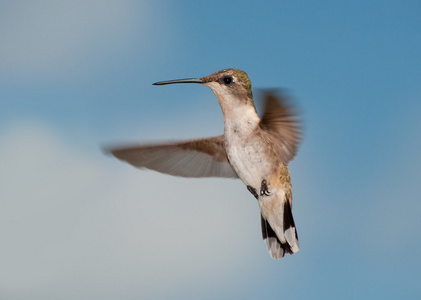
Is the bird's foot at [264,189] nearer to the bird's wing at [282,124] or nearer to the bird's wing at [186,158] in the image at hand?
the bird's wing at [282,124]

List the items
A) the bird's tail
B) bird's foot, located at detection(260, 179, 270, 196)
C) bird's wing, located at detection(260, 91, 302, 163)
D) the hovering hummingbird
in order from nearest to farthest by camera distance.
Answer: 1. bird's wing, located at detection(260, 91, 302, 163)
2. the hovering hummingbird
3. bird's foot, located at detection(260, 179, 270, 196)
4. the bird's tail

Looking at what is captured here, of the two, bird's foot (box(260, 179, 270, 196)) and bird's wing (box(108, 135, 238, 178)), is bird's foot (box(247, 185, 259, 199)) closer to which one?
bird's foot (box(260, 179, 270, 196))

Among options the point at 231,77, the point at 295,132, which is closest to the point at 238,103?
the point at 231,77

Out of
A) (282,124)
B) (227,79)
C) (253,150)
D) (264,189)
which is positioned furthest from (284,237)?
(227,79)

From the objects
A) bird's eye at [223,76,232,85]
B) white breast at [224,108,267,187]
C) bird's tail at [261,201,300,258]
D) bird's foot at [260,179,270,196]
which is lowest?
bird's tail at [261,201,300,258]

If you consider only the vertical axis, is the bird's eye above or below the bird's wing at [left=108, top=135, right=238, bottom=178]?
above

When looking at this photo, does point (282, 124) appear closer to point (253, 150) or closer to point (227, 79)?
point (253, 150)

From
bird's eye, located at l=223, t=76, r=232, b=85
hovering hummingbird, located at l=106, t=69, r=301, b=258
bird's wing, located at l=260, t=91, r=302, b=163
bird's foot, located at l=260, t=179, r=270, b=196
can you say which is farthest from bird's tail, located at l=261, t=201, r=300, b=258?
bird's eye, located at l=223, t=76, r=232, b=85
